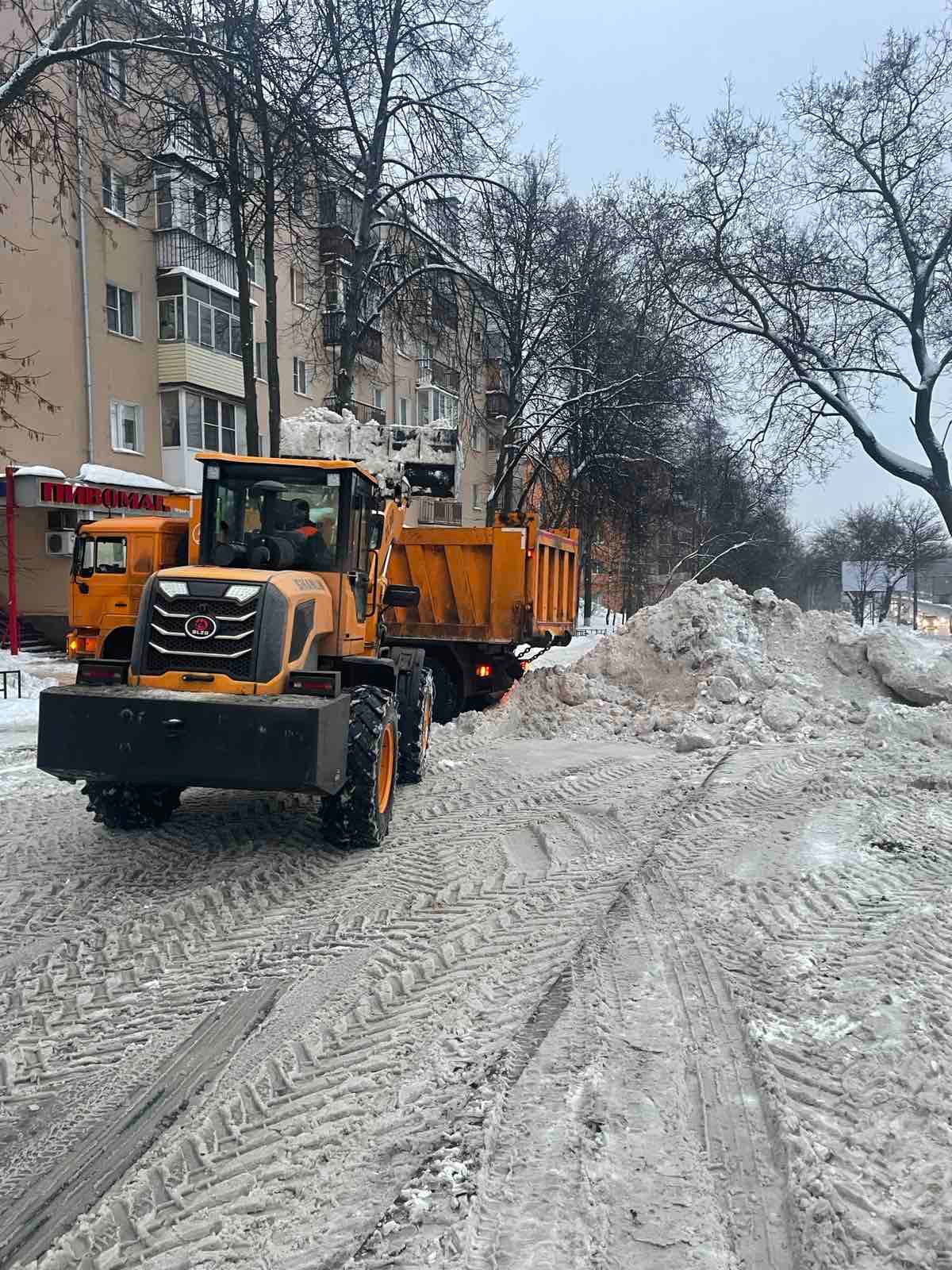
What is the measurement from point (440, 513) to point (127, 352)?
1682 centimetres

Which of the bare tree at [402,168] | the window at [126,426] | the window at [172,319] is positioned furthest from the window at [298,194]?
the window at [172,319]

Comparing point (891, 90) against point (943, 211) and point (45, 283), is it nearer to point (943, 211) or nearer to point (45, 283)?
point (943, 211)

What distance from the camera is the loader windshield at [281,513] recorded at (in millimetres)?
6883

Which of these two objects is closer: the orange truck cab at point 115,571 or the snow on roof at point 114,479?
the orange truck cab at point 115,571

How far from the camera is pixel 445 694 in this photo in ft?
39.6

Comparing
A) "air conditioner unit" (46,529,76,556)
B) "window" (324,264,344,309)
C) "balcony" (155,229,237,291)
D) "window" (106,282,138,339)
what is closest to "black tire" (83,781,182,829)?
"window" (324,264,344,309)

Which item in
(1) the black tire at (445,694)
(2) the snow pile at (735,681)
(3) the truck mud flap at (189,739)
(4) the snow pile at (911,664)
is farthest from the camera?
(1) the black tire at (445,694)

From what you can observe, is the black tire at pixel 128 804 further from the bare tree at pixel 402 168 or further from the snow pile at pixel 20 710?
the bare tree at pixel 402 168

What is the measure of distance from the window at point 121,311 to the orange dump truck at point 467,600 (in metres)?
15.8

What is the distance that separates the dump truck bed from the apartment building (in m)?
7.19

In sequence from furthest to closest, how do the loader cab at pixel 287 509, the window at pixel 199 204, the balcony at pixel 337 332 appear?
the balcony at pixel 337 332 → the window at pixel 199 204 → the loader cab at pixel 287 509

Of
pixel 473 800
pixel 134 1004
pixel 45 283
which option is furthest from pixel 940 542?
pixel 134 1004

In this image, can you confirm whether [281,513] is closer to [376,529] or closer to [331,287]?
[376,529]

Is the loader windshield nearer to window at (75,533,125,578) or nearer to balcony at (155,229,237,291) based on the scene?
window at (75,533,125,578)
